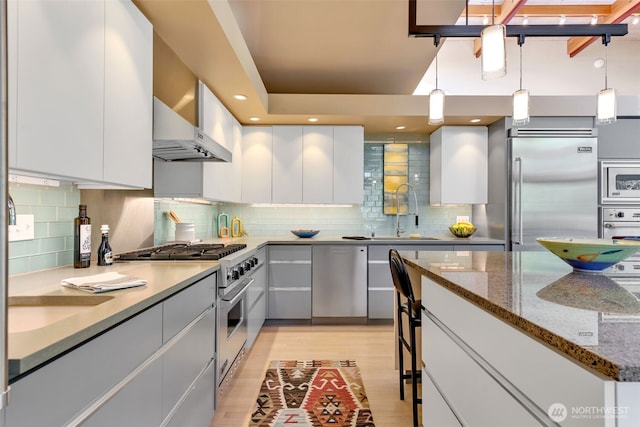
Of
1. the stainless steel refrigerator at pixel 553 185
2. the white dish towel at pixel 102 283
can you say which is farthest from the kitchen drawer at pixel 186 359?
the stainless steel refrigerator at pixel 553 185

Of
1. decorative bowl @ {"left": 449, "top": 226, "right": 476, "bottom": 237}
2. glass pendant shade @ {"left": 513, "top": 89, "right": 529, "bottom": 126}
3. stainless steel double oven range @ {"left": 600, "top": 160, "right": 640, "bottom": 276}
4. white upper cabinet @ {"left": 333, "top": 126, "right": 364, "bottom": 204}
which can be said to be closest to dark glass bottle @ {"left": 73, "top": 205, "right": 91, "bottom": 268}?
glass pendant shade @ {"left": 513, "top": 89, "right": 529, "bottom": 126}

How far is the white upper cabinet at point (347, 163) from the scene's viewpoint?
4.11 metres

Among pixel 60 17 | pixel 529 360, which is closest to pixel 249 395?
pixel 529 360

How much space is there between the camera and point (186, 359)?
5.21 ft

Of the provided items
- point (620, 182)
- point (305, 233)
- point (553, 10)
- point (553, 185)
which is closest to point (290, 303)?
point (305, 233)

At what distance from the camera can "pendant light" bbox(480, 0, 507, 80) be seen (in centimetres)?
159

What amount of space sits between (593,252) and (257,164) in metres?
3.35

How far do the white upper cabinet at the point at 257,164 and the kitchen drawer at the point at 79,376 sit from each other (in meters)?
2.92

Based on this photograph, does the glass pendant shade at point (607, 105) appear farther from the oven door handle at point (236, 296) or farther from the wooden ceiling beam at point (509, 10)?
the oven door handle at point (236, 296)

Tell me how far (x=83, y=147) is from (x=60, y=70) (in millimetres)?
285

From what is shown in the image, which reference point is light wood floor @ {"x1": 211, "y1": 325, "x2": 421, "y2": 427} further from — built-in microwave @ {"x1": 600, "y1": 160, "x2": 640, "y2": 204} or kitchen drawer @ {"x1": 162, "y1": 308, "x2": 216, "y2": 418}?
built-in microwave @ {"x1": 600, "y1": 160, "x2": 640, "y2": 204}

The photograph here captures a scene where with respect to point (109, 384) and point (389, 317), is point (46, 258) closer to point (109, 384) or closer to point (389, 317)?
point (109, 384)

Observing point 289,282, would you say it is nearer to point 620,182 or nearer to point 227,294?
point 227,294

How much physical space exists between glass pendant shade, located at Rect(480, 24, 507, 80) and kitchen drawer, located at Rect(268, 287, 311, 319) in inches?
112
